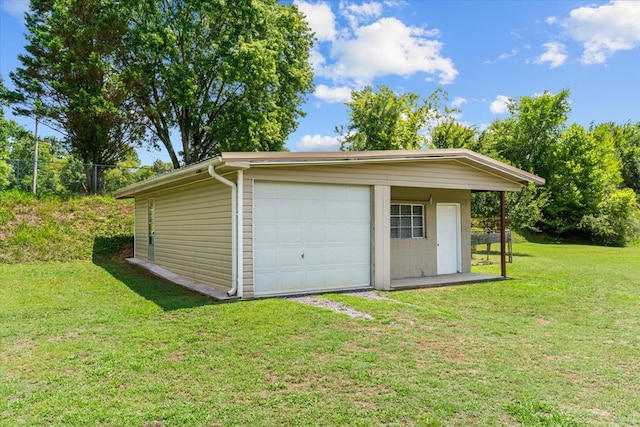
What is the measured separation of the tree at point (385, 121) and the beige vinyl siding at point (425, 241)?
53.1 ft

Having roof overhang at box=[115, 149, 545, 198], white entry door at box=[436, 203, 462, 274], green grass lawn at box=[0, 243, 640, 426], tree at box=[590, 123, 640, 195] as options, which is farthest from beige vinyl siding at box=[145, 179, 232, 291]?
tree at box=[590, 123, 640, 195]

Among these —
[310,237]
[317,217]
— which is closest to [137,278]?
[310,237]

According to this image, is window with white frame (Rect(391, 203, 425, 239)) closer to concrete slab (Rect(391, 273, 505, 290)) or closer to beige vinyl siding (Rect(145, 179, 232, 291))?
concrete slab (Rect(391, 273, 505, 290))

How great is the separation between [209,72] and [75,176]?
762cm

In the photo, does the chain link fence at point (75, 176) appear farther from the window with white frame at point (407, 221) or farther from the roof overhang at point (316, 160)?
the window with white frame at point (407, 221)

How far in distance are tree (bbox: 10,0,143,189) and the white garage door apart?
12940 mm

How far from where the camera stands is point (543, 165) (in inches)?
1159

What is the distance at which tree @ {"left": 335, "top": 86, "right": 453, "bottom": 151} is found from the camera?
91.0 feet

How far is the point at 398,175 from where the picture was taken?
342 inches

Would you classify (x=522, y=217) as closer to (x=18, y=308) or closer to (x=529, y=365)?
(x=529, y=365)

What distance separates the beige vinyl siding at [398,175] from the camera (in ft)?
24.5

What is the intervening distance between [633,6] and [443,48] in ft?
29.1

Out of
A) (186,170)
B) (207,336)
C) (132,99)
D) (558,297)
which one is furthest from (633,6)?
(132,99)

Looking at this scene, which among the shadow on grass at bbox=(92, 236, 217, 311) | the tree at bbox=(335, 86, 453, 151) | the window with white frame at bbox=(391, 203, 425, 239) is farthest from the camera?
the tree at bbox=(335, 86, 453, 151)
